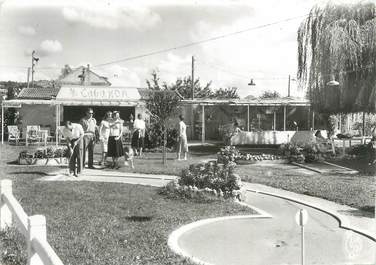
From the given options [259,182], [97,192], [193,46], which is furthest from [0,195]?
[193,46]

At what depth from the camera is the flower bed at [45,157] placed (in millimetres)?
13578

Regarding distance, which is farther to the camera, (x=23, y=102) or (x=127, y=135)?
(x=23, y=102)

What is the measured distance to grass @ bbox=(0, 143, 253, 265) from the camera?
5.45 metres

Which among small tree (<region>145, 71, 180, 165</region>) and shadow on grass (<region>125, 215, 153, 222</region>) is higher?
small tree (<region>145, 71, 180, 165</region>)

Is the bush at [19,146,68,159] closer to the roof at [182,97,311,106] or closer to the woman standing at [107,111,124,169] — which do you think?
the woman standing at [107,111,124,169]

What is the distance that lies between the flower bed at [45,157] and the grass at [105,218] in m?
2.65

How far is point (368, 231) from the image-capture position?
659cm

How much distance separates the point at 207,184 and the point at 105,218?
2448mm

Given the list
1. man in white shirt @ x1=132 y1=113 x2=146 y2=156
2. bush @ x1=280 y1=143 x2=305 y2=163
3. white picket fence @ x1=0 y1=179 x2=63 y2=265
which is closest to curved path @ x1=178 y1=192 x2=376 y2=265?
white picket fence @ x1=0 y1=179 x2=63 y2=265

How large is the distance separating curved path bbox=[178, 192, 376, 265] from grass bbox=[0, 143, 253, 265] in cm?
43

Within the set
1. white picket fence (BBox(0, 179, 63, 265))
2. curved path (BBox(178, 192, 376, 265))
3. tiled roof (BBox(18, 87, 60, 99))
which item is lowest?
curved path (BBox(178, 192, 376, 265))

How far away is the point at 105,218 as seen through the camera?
7.16 meters

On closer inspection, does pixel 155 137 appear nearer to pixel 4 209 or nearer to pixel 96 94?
pixel 96 94

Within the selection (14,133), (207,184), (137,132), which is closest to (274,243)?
(207,184)
